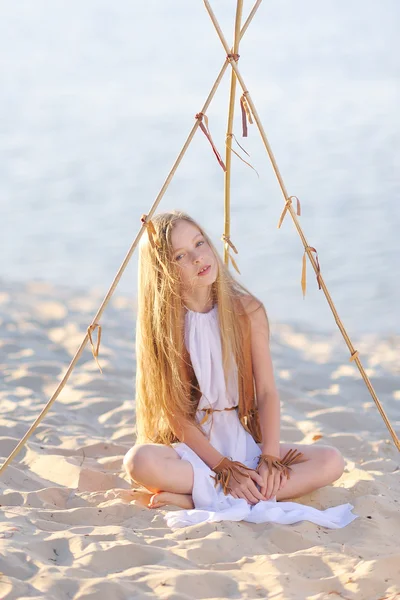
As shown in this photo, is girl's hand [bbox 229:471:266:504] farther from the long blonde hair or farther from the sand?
the long blonde hair

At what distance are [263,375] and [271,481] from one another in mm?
365

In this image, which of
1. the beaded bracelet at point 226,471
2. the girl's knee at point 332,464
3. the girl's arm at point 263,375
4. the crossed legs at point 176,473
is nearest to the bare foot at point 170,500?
the crossed legs at point 176,473

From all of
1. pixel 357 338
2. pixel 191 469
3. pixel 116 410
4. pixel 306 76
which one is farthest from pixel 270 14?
pixel 191 469

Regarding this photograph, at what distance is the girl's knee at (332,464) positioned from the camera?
8.75 feet

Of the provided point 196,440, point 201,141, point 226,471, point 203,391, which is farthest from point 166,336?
point 201,141

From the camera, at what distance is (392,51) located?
1108 centimetres

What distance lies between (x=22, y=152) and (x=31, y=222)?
88.5 inches

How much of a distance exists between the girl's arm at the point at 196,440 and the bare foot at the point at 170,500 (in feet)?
0.47

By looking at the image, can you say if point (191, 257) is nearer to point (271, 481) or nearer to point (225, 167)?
point (225, 167)

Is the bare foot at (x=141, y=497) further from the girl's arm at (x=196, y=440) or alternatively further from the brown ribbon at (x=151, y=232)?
the brown ribbon at (x=151, y=232)

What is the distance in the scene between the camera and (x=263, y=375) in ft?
9.19

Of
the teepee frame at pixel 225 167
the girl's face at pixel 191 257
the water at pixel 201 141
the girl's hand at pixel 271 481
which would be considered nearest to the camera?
the teepee frame at pixel 225 167

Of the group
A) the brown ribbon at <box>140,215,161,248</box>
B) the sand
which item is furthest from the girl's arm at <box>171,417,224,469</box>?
the brown ribbon at <box>140,215,161,248</box>

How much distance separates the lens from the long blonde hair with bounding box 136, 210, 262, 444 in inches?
107
